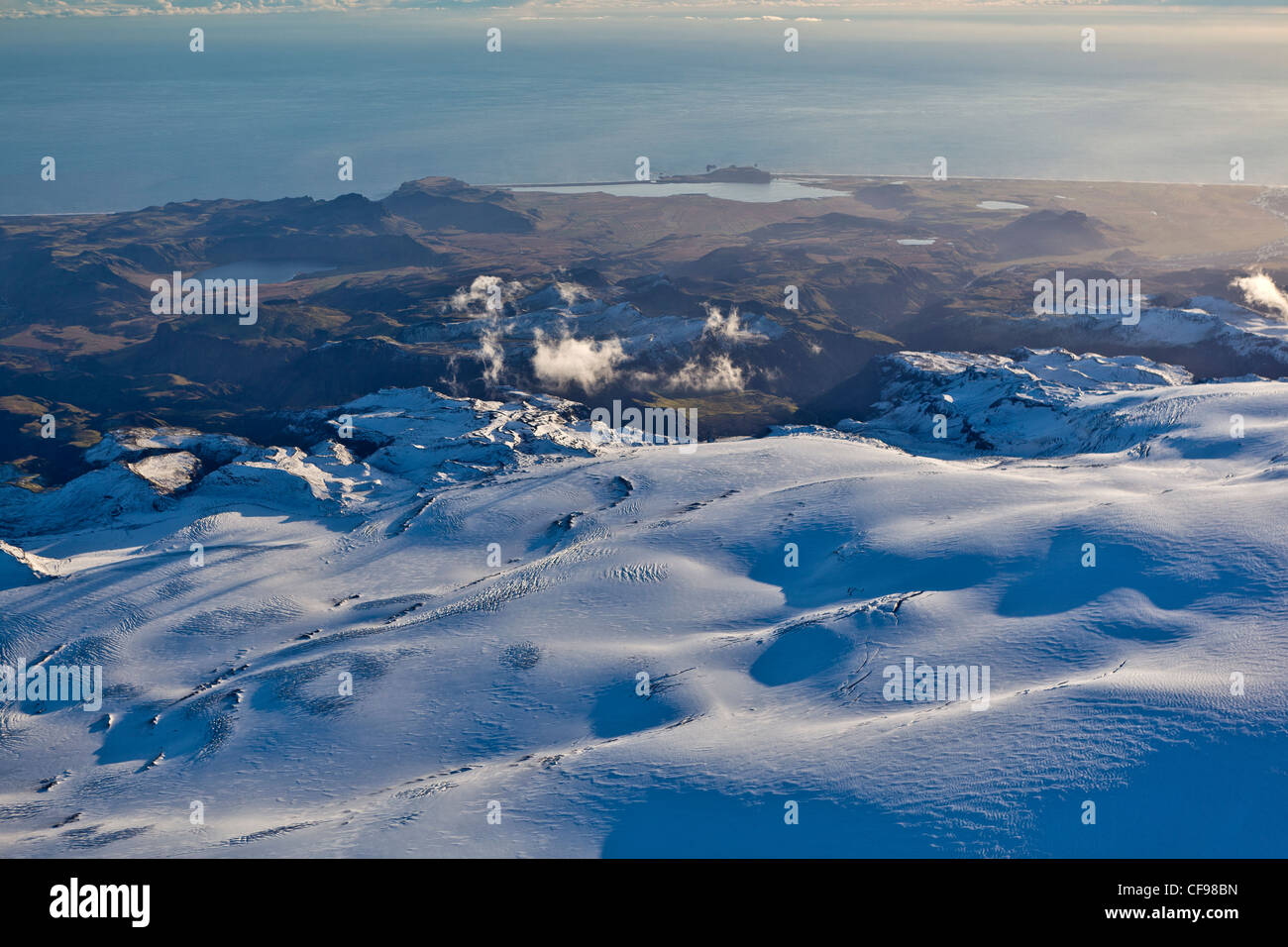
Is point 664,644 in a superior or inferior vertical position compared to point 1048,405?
inferior

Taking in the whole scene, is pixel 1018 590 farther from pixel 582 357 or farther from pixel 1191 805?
pixel 582 357

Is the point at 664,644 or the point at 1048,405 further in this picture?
the point at 1048,405

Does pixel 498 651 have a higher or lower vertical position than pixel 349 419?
lower

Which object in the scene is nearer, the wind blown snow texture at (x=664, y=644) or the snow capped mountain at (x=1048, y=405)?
the wind blown snow texture at (x=664, y=644)

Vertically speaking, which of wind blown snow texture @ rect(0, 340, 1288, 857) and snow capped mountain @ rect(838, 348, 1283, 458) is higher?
snow capped mountain @ rect(838, 348, 1283, 458)

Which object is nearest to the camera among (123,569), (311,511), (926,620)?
(926,620)

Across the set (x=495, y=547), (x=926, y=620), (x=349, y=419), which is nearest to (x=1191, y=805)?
(x=926, y=620)

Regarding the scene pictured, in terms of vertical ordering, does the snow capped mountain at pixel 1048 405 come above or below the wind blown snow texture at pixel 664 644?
above

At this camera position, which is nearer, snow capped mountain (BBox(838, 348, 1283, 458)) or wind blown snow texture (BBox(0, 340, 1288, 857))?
wind blown snow texture (BBox(0, 340, 1288, 857))
